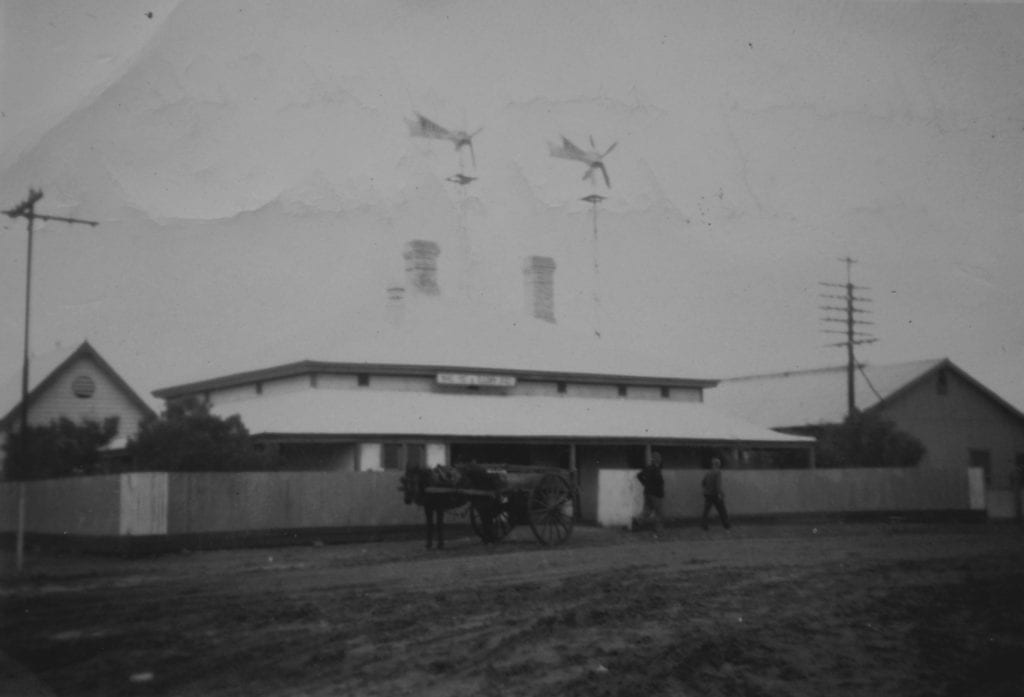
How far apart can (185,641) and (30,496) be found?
17.5 m

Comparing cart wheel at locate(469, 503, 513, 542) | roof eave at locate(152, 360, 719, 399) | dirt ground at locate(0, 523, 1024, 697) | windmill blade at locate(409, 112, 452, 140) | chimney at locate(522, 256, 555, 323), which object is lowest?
dirt ground at locate(0, 523, 1024, 697)

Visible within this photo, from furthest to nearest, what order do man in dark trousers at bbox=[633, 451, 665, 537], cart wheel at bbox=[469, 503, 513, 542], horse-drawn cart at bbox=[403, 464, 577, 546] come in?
man in dark trousers at bbox=[633, 451, 665, 537], cart wheel at bbox=[469, 503, 513, 542], horse-drawn cart at bbox=[403, 464, 577, 546]

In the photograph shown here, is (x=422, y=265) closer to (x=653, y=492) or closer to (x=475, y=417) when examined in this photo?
(x=475, y=417)

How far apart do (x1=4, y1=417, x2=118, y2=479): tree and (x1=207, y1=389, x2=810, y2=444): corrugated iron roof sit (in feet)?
12.6

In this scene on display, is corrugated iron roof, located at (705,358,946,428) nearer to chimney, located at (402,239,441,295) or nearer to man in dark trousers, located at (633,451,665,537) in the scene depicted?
chimney, located at (402,239,441,295)

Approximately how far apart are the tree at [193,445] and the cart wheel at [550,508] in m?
6.88

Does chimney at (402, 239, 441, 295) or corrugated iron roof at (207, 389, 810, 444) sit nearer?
corrugated iron roof at (207, 389, 810, 444)

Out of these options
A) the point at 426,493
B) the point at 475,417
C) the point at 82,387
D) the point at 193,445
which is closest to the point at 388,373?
the point at 475,417

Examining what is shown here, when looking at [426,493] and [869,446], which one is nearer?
[426,493]

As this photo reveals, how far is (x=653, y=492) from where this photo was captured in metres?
28.2

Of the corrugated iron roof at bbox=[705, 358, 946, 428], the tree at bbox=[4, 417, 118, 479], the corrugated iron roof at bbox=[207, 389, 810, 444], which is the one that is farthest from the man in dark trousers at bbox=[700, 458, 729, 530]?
the corrugated iron roof at bbox=[705, 358, 946, 428]

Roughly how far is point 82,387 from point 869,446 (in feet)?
87.5

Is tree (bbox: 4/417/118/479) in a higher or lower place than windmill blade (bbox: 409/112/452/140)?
lower

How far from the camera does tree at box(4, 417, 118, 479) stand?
31.3 meters
